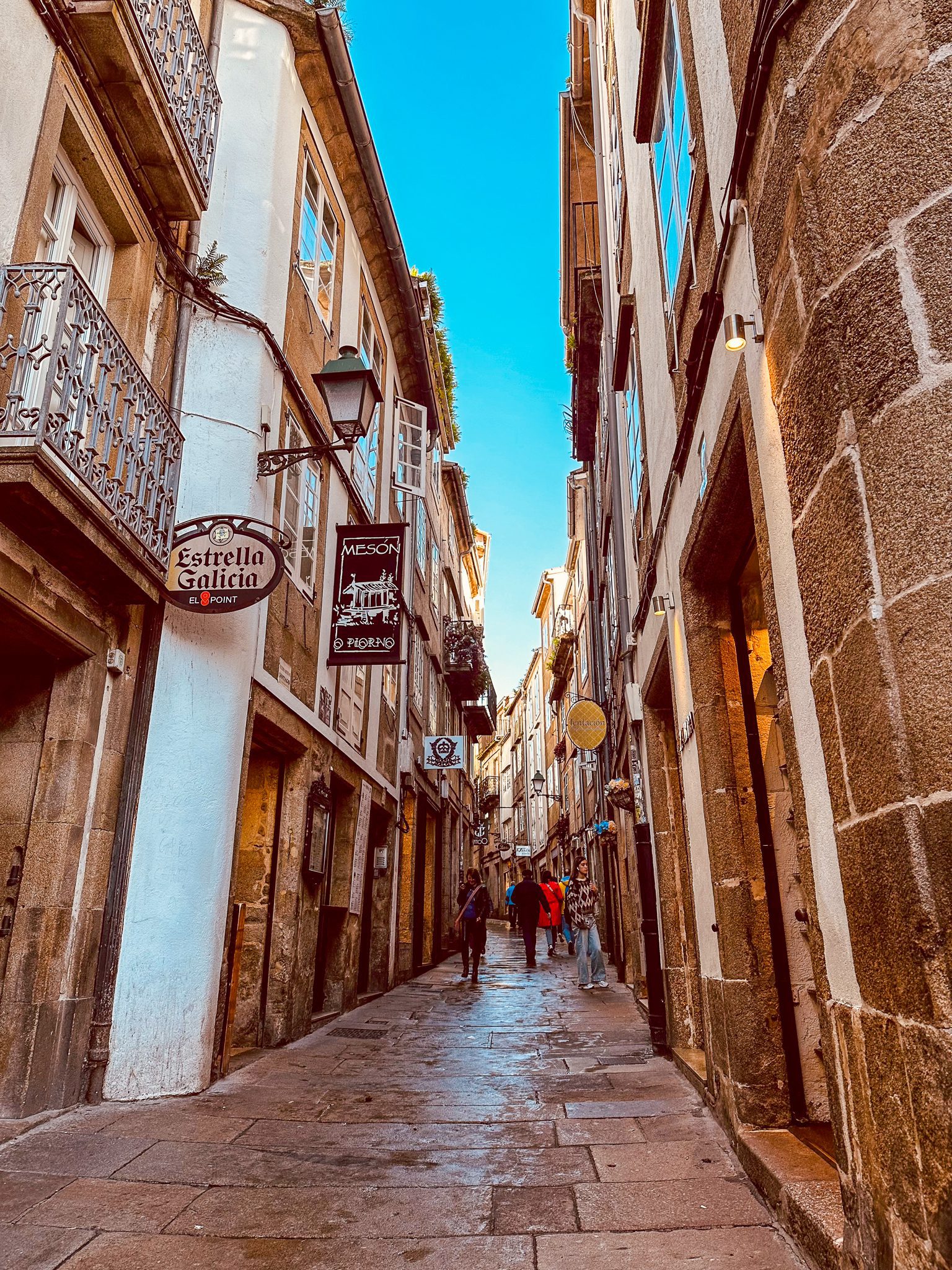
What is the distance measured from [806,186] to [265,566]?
471 centimetres

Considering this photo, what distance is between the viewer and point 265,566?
651 cm

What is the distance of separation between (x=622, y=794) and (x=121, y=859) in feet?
23.9

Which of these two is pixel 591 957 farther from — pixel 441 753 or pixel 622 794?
pixel 441 753

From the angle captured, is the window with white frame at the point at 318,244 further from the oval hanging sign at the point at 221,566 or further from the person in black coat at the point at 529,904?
the person in black coat at the point at 529,904

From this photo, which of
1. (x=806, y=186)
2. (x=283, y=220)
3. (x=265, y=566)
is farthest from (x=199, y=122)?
(x=806, y=186)

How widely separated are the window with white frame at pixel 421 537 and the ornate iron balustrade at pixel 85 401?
35.4 ft

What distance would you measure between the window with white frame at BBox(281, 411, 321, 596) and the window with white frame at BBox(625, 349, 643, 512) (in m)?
3.58

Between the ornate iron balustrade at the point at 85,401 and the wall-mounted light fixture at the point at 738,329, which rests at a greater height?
the ornate iron balustrade at the point at 85,401

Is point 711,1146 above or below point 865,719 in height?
below

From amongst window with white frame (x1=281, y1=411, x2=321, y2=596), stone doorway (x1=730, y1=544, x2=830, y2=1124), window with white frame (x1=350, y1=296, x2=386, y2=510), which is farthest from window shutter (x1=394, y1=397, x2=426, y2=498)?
stone doorway (x1=730, y1=544, x2=830, y2=1124)

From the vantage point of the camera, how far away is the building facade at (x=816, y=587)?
6.93 feet

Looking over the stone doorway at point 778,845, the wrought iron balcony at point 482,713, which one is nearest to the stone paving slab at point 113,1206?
the stone doorway at point 778,845

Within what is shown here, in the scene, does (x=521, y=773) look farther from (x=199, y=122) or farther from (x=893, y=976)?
(x=893, y=976)

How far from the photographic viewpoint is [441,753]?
17.1 m
